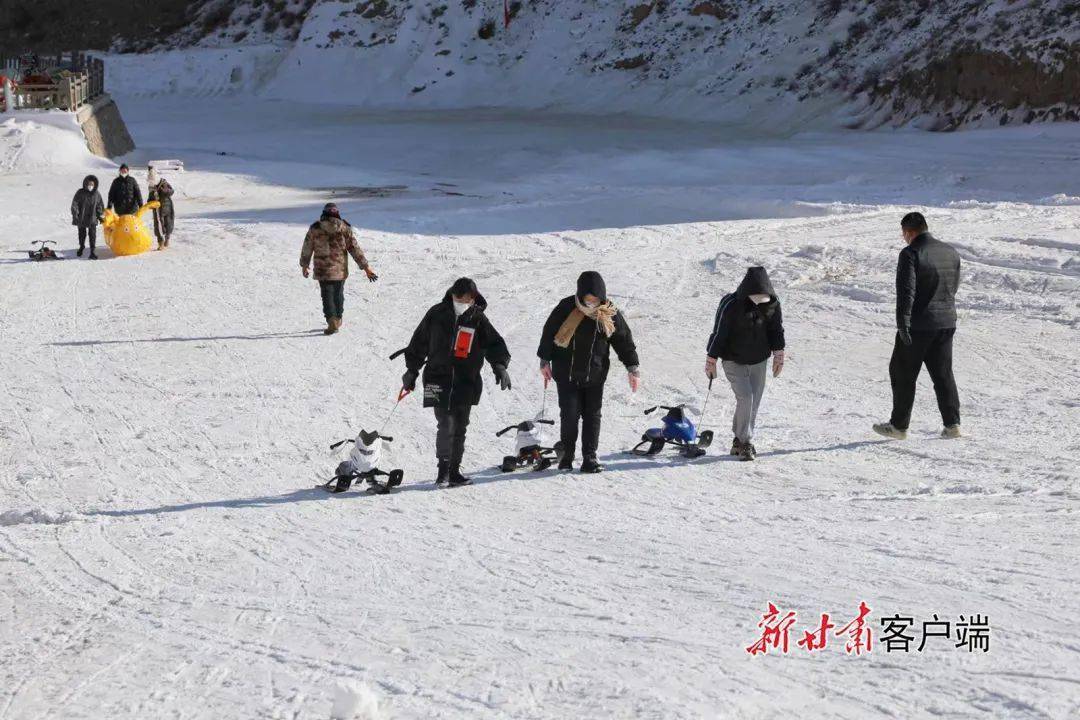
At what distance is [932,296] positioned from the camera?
929 cm

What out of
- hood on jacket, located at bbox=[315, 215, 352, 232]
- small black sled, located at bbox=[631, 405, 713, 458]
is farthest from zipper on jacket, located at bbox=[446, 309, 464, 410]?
hood on jacket, located at bbox=[315, 215, 352, 232]

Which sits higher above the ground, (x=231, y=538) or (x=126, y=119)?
(x=126, y=119)

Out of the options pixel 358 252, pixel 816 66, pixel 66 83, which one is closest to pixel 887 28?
pixel 816 66

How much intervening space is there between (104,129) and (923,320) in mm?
24431

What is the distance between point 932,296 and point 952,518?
2013 millimetres

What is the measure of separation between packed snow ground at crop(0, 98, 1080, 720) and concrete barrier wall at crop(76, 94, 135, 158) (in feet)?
23.1

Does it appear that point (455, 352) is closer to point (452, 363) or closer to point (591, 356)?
point (452, 363)

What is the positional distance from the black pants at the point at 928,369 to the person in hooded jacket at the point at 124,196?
1232cm

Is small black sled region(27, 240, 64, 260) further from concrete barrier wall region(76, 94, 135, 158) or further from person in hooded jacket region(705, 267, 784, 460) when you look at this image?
person in hooded jacket region(705, 267, 784, 460)

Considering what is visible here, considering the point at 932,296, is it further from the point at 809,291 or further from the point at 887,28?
the point at 887,28

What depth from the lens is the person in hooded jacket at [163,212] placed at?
60.8ft

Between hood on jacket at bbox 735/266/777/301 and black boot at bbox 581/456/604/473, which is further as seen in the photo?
black boot at bbox 581/456/604/473

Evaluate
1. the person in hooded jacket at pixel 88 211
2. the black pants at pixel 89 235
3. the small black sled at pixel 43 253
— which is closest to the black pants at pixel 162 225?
the person in hooded jacket at pixel 88 211

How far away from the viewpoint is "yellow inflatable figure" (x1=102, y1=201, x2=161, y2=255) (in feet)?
60.4
